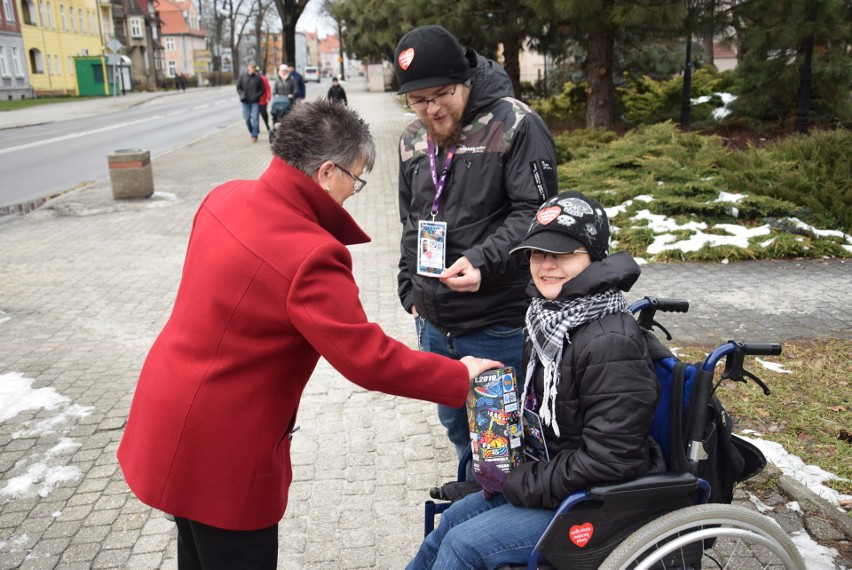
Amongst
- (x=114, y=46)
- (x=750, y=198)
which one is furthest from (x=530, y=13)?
(x=114, y=46)

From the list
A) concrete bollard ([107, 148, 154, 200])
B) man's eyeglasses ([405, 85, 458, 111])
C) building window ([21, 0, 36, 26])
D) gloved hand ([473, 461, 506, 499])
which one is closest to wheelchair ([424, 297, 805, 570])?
gloved hand ([473, 461, 506, 499])

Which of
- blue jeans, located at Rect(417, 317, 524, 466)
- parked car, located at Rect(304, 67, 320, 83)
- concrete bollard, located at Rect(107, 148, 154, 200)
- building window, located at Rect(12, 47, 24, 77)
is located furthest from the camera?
parked car, located at Rect(304, 67, 320, 83)

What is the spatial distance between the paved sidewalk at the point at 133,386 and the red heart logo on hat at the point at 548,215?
1.67 meters

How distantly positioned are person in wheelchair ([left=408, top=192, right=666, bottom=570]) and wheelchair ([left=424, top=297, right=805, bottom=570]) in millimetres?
63

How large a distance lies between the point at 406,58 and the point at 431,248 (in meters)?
0.72

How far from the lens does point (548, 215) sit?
2328mm

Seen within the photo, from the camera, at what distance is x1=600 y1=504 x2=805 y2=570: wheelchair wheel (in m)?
2.11

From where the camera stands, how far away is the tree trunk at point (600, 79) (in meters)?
13.4

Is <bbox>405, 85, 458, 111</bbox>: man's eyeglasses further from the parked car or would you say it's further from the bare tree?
the parked car

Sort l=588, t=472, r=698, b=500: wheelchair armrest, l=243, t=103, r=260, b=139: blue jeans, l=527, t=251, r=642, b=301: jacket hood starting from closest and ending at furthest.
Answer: l=588, t=472, r=698, b=500: wheelchair armrest
l=527, t=251, r=642, b=301: jacket hood
l=243, t=103, r=260, b=139: blue jeans

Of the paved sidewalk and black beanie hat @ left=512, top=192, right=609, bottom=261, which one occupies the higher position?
black beanie hat @ left=512, top=192, right=609, bottom=261

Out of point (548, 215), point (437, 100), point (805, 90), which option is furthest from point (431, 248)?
point (805, 90)

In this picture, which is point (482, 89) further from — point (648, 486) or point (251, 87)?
point (251, 87)

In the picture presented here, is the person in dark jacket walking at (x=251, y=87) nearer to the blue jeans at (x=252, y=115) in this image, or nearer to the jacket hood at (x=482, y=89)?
the blue jeans at (x=252, y=115)
